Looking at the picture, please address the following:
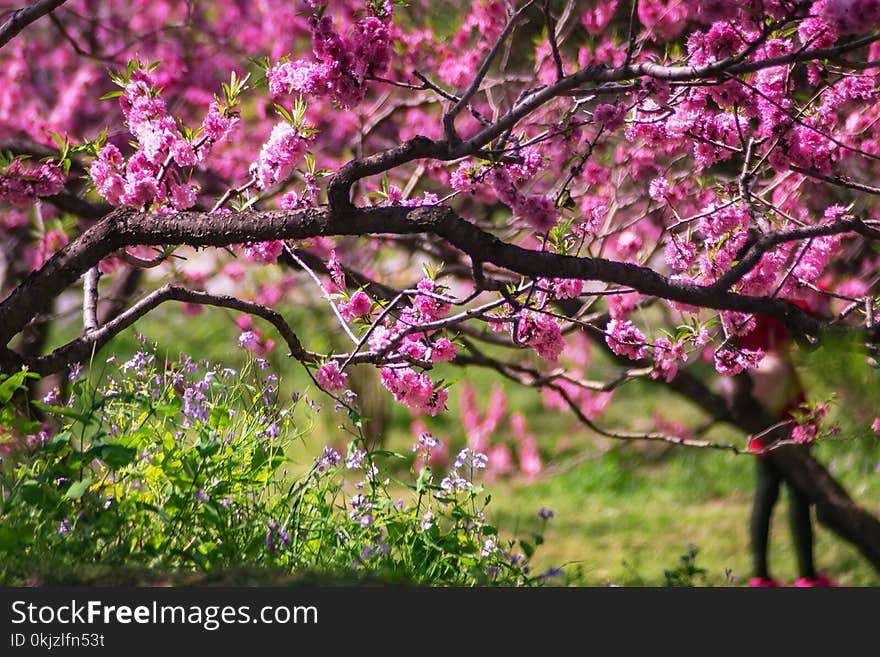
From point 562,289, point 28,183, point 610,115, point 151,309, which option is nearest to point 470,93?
point 610,115

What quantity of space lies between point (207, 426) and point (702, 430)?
310cm

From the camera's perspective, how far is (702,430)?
19.4 ft

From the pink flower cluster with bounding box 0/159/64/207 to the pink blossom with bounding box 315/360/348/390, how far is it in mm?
1234

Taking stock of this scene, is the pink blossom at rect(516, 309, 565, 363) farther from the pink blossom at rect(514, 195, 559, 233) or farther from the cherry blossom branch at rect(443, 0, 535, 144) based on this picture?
the cherry blossom branch at rect(443, 0, 535, 144)

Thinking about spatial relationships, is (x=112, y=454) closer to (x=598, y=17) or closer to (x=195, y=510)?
(x=195, y=510)

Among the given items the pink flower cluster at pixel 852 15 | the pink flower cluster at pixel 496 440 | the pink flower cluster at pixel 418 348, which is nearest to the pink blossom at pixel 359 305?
the pink flower cluster at pixel 418 348

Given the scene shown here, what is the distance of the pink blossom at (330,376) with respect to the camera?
368 centimetres

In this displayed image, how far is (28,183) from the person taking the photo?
3.96 m

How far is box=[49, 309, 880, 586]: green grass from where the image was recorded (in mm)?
6551

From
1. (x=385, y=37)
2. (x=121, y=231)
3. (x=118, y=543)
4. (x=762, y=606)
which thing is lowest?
(x=762, y=606)

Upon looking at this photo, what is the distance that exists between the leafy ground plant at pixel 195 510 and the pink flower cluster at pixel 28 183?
0.67m

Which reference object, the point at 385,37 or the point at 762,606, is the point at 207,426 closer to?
the point at 385,37

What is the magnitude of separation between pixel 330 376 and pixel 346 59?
1.05 meters

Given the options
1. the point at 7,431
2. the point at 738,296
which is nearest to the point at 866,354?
the point at 738,296
